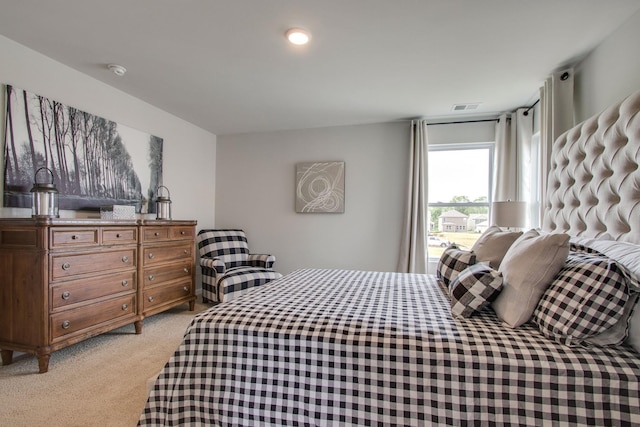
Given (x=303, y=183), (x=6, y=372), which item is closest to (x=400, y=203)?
(x=303, y=183)

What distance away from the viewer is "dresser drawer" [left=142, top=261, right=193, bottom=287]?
9.64 feet

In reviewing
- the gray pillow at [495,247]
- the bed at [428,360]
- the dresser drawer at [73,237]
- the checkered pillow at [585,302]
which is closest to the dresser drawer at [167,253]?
the dresser drawer at [73,237]

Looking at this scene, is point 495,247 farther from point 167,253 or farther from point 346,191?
point 167,253

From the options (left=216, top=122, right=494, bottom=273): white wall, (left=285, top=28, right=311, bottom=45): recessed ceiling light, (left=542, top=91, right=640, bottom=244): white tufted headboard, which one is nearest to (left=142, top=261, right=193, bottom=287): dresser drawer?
(left=216, top=122, right=494, bottom=273): white wall

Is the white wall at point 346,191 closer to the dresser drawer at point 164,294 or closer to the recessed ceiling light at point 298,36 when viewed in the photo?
the dresser drawer at point 164,294

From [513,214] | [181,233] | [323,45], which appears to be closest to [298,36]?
[323,45]

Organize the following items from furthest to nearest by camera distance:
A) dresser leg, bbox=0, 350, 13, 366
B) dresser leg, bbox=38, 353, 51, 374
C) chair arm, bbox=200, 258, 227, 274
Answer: chair arm, bbox=200, 258, 227, 274 < dresser leg, bbox=0, 350, 13, 366 < dresser leg, bbox=38, 353, 51, 374

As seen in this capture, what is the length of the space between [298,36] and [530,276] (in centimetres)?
201

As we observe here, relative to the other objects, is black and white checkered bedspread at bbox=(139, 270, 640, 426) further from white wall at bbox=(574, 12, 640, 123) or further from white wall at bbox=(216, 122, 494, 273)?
white wall at bbox=(216, 122, 494, 273)

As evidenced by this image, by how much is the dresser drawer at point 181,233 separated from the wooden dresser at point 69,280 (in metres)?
0.26

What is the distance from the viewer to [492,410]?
40.1 inches

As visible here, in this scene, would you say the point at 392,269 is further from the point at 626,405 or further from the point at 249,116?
the point at 626,405

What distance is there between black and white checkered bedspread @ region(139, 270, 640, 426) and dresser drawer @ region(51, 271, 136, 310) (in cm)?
143

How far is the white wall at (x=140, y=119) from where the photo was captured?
236cm
